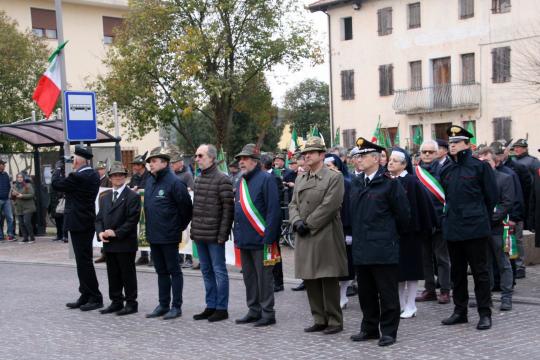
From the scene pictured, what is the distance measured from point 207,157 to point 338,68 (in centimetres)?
3727

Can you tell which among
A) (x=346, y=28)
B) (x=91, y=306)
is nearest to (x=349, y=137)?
(x=346, y=28)

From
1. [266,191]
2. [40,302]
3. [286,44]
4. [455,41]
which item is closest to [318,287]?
[266,191]

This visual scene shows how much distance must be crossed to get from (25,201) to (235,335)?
1324 centimetres

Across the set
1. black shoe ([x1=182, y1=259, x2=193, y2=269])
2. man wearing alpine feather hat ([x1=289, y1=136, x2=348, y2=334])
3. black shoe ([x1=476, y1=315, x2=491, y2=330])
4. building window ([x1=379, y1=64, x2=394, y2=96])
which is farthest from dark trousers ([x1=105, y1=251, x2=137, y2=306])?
building window ([x1=379, y1=64, x2=394, y2=96])

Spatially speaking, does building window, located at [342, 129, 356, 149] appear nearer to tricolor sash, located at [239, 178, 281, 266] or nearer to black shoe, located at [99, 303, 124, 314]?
black shoe, located at [99, 303, 124, 314]

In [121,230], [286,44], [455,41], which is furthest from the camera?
[455,41]

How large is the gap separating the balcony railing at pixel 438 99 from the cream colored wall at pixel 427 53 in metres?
0.41

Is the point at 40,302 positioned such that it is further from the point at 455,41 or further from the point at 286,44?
the point at 455,41

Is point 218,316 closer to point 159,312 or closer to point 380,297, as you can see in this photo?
point 159,312

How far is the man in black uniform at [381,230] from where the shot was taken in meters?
7.92

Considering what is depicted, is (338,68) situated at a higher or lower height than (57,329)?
higher

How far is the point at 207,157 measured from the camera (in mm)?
9500

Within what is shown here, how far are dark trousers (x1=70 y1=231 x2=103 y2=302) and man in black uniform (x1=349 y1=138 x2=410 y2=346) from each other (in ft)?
13.8

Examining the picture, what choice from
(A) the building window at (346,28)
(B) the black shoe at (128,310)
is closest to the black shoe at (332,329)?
(B) the black shoe at (128,310)
